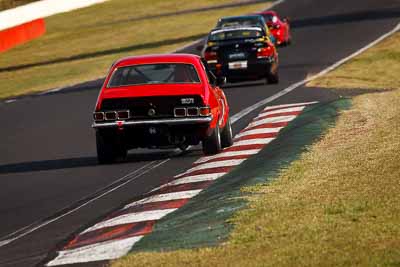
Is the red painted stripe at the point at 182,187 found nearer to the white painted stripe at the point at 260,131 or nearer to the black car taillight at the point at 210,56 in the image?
the white painted stripe at the point at 260,131

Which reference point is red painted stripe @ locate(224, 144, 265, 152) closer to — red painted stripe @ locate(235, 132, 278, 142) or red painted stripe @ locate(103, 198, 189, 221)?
red painted stripe @ locate(235, 132, 278, 142)

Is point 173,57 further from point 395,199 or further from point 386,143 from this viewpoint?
point 395,199

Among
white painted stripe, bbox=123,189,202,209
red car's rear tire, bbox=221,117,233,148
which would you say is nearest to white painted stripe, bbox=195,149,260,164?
red car's rear tire, bbox=221,117,233,148

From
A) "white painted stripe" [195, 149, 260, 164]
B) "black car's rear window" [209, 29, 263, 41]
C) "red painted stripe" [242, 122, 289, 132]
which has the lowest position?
"black car's rear window" [209, 29, 263, 41]

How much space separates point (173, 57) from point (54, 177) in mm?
2371

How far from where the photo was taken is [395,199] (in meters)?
11.0

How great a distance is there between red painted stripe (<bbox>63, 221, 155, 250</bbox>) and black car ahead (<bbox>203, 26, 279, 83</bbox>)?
17.8 meters

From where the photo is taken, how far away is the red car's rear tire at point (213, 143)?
17484 millimetres

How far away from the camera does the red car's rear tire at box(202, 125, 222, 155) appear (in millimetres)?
17484

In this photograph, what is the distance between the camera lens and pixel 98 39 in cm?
5056

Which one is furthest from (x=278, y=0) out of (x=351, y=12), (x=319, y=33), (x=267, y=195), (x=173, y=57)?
(x=267, y=195)

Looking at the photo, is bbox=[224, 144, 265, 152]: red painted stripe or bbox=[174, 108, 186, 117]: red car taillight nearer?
bbox=[174, 108, 186, 117]: red car taillight

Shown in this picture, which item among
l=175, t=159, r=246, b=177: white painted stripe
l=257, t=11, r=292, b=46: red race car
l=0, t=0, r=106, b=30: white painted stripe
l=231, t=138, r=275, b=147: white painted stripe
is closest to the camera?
l=175, t=159, r=246, b=177: white painted stripe

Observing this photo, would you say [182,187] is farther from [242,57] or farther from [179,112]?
[242,57]
